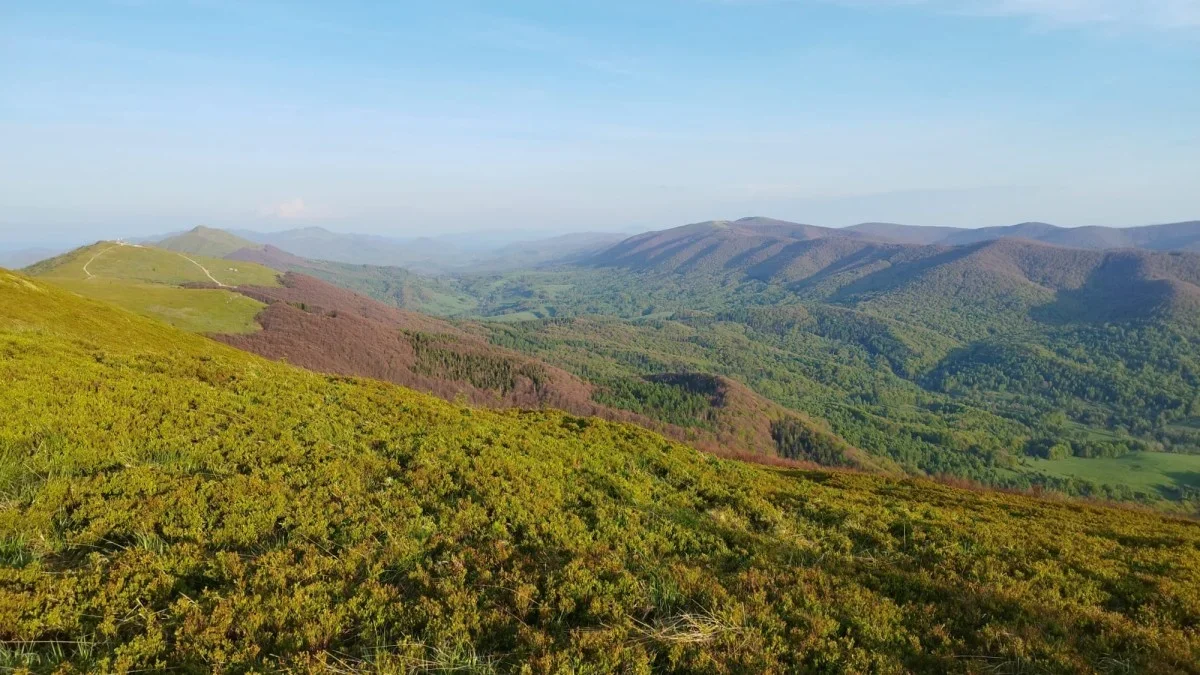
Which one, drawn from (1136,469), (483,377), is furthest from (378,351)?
(1136,469)

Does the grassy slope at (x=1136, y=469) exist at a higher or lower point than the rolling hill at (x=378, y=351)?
lower

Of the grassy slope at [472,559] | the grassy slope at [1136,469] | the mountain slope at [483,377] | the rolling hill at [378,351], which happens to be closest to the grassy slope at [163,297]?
the rolling hill at [378,351]

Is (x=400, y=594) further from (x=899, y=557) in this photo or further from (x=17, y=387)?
(x=17, y=387)

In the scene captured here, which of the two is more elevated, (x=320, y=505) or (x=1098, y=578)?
(x=320, y=505)

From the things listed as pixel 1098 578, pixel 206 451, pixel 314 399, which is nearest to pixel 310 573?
pixel 206 451

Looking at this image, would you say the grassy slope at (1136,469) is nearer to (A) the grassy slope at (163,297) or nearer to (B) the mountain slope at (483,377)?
(B) the mountain slope at (483,377)

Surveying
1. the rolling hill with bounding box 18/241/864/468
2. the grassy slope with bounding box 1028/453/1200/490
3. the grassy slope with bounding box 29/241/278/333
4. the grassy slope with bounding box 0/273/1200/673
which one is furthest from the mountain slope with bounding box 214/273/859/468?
the grassy slope with bounding box 0/273/1200/673

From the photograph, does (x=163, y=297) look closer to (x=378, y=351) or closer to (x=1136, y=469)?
(x=378, y=351)

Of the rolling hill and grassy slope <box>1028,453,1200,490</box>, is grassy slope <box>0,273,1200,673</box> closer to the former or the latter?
the rolling hill
